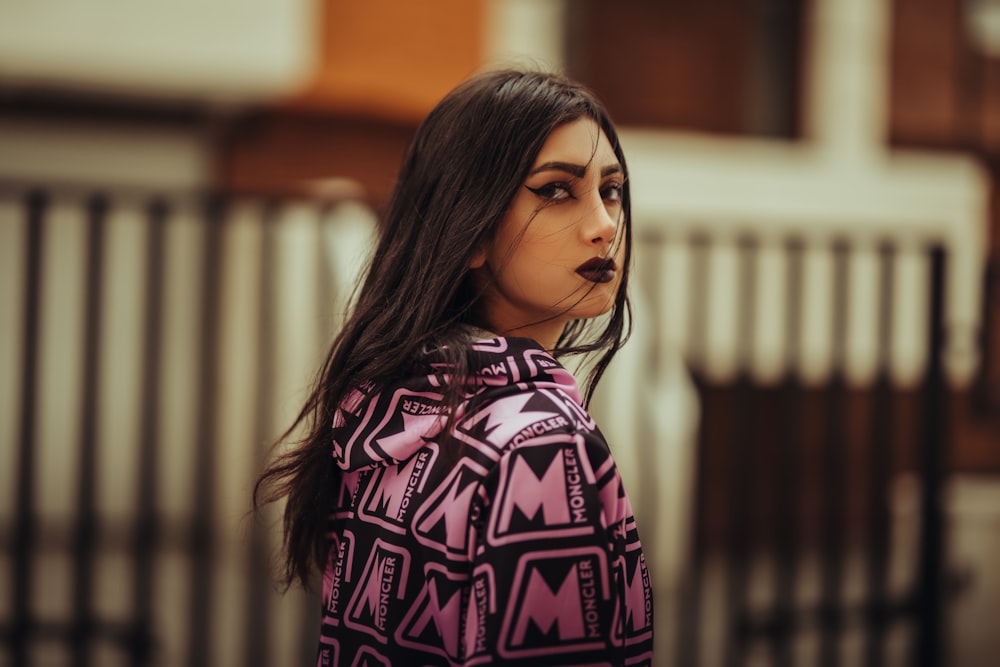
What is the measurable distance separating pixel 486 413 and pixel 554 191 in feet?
1.17

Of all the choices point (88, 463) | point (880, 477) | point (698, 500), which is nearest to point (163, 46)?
point (88, 463)

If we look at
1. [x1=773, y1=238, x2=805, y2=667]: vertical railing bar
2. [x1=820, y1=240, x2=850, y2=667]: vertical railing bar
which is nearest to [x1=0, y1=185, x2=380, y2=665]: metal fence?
[x1=773, y1=238, x2=805, y2=667]: vertical railing bar

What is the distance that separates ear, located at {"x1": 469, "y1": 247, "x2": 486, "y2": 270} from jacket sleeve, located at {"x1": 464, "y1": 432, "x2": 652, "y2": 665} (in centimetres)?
33

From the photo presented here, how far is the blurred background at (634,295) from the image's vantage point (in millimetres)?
4262

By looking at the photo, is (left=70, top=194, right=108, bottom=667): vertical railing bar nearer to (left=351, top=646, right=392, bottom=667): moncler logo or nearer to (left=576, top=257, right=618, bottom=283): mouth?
(left=351, top=646, right=392, bottom=667): moncler logo

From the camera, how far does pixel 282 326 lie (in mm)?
A: 5316

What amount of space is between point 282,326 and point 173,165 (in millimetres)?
2069

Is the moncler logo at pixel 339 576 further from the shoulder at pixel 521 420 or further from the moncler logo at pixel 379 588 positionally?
the shoulder at pixel 521 420

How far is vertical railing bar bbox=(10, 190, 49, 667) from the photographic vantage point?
3.68m

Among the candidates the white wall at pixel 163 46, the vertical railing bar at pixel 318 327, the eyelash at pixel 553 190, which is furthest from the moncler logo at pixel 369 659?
the white wall at pixel 163 46

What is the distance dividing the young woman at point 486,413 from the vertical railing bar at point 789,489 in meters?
3.04

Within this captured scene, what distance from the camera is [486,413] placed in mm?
1342

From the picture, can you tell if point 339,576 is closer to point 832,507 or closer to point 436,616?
point 436,616

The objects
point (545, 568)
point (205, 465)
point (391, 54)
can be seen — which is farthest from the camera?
point (391, 54)
